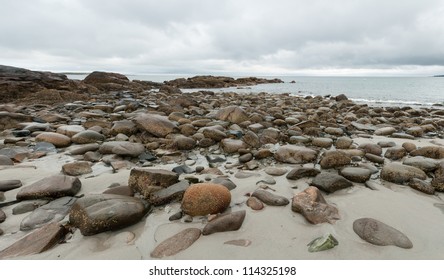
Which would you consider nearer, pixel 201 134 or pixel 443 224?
pixel 443 224

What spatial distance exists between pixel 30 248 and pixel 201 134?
3.52 m

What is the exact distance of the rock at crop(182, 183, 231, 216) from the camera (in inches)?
93.0

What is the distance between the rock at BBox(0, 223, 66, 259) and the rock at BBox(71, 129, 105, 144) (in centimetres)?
308

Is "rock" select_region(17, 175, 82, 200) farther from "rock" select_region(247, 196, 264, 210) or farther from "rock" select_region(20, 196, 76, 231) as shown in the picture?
"rock" select_region(247, 196, 264, 210)

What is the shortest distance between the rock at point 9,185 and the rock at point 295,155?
11.5 feet

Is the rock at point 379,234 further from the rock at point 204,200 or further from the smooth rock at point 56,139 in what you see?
the smooth rock at point 56,139

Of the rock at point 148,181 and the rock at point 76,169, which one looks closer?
the rock at point 148,181

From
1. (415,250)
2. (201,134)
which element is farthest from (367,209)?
(201,134)

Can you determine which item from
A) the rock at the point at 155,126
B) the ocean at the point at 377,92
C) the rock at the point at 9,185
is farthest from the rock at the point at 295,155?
the ocean at the point at 377,92

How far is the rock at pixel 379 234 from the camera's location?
1.94 metres
